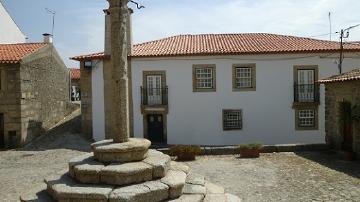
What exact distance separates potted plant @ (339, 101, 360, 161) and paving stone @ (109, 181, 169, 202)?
8879mm

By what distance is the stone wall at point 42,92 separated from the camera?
701 inches

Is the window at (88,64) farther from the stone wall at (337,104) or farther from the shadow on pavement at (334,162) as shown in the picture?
the stone wall at (337,104)

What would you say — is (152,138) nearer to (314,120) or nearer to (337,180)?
(314,120)

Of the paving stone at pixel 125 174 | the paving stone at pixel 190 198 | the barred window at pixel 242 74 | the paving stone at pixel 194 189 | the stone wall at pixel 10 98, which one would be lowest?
the paving stone at pixel 190 198

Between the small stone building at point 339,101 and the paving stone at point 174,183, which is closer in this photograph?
the paving stone at point 174,183

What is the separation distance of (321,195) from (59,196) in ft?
17.6

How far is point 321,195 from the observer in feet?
25.7

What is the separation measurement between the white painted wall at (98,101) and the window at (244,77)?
674cm

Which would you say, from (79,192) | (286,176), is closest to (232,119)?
(286,176)

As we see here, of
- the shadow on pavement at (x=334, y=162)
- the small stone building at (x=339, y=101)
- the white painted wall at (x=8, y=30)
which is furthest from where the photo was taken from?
the white painted wall at (x=8, y=30)

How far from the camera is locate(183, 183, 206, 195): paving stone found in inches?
252

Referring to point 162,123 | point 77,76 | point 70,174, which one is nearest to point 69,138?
point 162,123

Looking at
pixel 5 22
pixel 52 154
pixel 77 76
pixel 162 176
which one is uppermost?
pixel 5 22

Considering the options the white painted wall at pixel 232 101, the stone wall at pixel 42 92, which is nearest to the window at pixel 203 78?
the white painted wall at pixel 232 101
